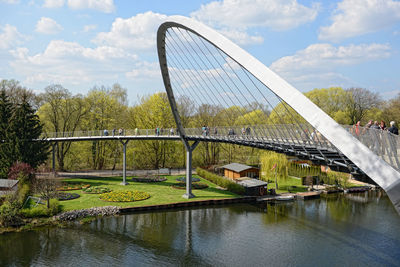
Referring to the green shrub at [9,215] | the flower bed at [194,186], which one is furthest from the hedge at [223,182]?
the green shrub at [9,215]

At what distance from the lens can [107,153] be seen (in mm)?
46812

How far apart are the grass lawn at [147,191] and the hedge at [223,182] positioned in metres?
0.56

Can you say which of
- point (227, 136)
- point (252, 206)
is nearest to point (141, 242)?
point (227, 136)

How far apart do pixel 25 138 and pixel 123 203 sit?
42.5 ft

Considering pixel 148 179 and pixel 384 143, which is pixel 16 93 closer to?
pixel 148 179

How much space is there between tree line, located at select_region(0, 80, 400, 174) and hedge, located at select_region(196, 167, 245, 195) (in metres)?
8.64

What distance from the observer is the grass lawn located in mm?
25625

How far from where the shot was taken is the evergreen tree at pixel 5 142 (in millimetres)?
29281

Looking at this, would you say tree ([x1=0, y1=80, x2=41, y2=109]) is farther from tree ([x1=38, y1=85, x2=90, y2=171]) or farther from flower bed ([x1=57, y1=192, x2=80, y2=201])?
flower bed ([x1=57, y1=192, x2=80, y2=201])

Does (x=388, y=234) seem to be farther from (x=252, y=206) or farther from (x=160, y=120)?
(x=160, y=120)

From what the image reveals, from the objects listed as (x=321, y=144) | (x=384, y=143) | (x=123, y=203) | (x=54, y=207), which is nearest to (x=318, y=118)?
(x=384, y=143)

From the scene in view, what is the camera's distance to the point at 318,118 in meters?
10.2

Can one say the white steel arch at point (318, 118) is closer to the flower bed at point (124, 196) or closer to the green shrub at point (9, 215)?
the flower bed at point (124, 196)

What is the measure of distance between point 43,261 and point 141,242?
5370 mm
